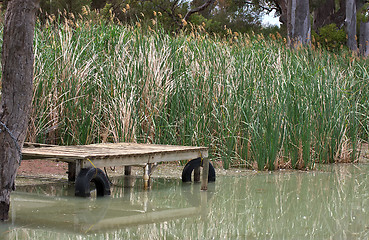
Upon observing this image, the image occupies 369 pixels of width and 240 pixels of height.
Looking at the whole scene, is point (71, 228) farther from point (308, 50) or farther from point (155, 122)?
point (308, 50)

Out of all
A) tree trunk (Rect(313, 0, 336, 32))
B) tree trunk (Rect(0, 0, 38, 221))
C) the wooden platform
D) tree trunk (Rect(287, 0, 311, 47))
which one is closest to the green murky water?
the wooden platform

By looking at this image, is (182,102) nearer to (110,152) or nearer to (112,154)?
(110,152)

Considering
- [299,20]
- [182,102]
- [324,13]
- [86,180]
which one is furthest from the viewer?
[324,13]

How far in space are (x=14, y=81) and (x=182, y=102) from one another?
3.95 meters

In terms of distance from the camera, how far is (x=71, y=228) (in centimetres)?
443

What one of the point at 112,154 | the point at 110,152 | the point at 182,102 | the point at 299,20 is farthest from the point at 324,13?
the point at 112,154

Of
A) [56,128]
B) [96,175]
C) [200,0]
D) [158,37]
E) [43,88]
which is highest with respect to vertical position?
[200,0]

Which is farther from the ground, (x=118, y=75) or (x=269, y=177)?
(x=118, y=75)

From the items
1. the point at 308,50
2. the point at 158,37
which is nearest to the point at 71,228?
the point at 158,37

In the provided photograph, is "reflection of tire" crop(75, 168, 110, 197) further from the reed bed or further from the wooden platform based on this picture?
the reed bed

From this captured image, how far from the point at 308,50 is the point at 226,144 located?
4.44m

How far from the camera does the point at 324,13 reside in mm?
23469

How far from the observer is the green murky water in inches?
173

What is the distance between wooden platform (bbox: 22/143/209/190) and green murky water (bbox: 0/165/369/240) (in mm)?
361
